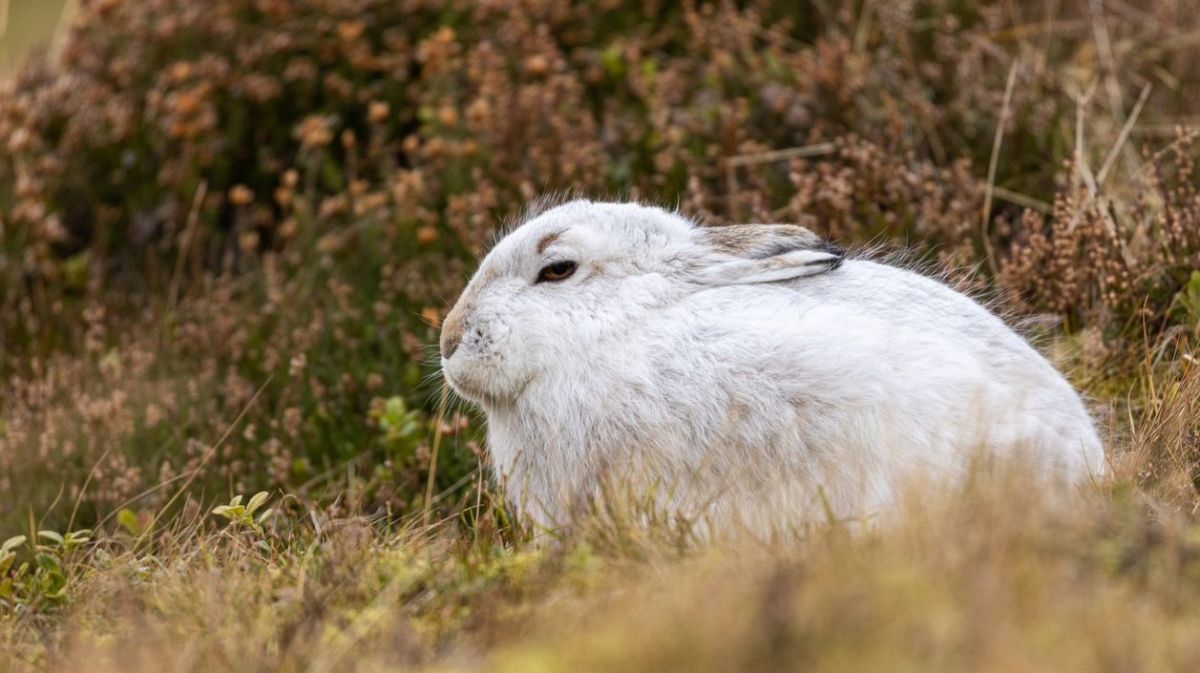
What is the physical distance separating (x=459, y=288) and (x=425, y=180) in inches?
37.9

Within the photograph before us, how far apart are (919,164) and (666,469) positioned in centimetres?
288

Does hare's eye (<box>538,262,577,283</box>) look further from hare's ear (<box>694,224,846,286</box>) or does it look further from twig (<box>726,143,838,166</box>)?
twig (<box>726,143,838,166</box>)

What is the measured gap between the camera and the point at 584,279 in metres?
4.38

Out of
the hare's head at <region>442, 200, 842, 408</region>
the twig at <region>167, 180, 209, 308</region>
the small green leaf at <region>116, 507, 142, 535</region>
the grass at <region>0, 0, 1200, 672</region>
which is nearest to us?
the grass at <region>0, 0, 1200, 672</region>

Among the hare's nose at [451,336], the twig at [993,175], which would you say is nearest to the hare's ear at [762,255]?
the hare's nose at [451,336]

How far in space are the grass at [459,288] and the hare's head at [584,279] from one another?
39 centimetres

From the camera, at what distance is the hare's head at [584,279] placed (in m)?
4.22

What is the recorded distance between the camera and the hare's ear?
4234 millimetres

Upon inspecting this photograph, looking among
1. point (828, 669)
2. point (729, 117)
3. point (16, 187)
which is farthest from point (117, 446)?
point (828, 669)

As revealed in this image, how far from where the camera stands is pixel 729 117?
6.82 meters

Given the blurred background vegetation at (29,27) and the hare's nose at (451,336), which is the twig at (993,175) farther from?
the blurred background vegetation at (29,27)

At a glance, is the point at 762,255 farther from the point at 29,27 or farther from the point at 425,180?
the point at 29,27

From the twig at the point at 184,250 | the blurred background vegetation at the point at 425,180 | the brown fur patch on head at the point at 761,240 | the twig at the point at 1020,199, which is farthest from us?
the twig at the point at 184,250

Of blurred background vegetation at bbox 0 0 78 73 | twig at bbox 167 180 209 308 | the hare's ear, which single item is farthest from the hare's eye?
blurred background vegetation at bbox 0 0 78 73
